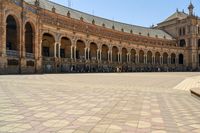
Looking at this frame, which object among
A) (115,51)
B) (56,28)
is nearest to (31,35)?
(56,28)

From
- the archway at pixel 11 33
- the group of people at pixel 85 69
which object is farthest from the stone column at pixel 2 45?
the group of people at pixel 85 69

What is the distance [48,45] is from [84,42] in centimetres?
1001

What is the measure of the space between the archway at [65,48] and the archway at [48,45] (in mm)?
4212

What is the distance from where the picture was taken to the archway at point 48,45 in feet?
167

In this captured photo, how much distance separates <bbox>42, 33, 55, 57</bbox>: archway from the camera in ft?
167

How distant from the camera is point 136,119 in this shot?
6590mm

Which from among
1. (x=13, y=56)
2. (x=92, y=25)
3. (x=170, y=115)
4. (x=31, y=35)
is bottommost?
A: (x=170, y=115)

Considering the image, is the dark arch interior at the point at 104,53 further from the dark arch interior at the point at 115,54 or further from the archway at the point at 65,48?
the archway at the point at 65,48

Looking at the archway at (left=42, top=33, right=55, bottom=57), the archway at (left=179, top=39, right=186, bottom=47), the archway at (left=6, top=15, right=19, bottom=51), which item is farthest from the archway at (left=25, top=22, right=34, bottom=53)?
the archway at (left=179, top=39, right=186, bottom=47)

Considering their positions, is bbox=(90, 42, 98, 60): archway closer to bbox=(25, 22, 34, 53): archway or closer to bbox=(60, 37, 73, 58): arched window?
bbox=(60, 37, 73, 58): arched window

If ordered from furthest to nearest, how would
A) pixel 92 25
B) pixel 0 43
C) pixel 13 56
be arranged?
pixel 92 25 < pixel 13 56 < pixel 0 43

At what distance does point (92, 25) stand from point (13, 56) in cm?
3585

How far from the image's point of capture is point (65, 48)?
5619cm

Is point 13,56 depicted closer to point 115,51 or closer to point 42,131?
point 42,131
